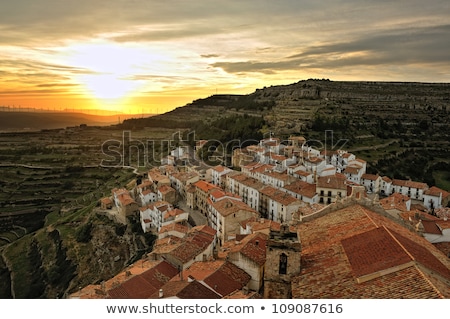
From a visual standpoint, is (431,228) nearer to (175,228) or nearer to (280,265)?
(280,265)

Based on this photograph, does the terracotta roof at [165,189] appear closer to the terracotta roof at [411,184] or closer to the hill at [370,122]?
the hill at [370,122]

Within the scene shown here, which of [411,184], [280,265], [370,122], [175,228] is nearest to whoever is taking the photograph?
[280,265]

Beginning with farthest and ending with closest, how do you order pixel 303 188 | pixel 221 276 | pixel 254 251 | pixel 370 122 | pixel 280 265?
1. pixel 370 122
2. pixel 303 188
3. pixel 254 251
4. pixel 221 276
5. pixel 280 265

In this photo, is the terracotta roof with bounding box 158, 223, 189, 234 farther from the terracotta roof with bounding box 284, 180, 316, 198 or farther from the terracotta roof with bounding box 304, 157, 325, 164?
the terracotta roof with bounding box 304, 157, 325, 164

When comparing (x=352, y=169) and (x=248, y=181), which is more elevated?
(x=352, y=169)

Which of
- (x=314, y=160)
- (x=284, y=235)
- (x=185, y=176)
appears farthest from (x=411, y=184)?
(x=284, y=235)

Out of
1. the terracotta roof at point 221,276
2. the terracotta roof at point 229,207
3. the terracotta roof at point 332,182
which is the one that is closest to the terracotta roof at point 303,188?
the terracotta roof at point 332,182

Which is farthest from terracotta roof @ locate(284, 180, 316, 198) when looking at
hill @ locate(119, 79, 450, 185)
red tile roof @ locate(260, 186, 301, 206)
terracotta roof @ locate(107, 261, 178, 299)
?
terracotta roof @ locate(107, 261, 178, 299)
